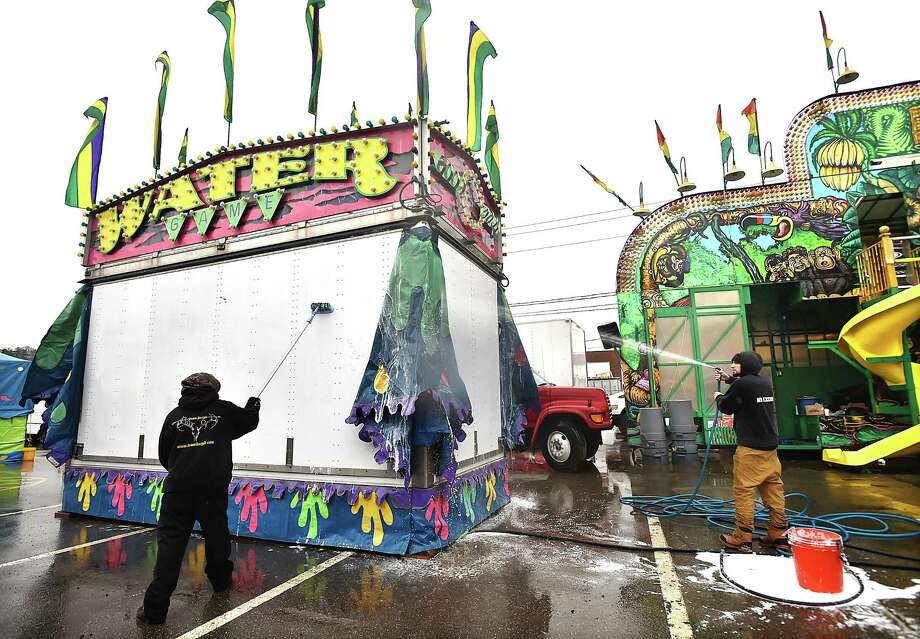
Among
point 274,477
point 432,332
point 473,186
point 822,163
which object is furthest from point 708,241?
point 274,477

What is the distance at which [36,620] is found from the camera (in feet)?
11.3

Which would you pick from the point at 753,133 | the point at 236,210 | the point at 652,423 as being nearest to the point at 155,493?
the point at 236,210

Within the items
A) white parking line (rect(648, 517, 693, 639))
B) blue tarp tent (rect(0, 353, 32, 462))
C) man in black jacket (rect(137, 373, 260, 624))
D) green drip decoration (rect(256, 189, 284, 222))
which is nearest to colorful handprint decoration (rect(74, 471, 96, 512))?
man in black jacket (rect(137, 373, 260, 624))

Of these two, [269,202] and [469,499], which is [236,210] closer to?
[269,202]

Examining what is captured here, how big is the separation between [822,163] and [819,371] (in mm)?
5756

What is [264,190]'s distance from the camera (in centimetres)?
562

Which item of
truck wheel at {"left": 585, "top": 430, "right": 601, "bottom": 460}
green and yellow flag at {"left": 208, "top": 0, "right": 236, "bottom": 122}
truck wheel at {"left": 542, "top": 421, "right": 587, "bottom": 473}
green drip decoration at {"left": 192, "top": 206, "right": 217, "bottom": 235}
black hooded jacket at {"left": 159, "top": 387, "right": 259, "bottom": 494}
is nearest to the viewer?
black hooded jacket at {"left": 159, "top": 387, "right": 259, "bottom": 494}

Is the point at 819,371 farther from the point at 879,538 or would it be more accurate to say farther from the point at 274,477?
Answer: the point at 274,477

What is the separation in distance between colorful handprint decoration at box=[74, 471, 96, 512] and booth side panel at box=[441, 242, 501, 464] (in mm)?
5022

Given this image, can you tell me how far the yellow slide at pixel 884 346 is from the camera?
786 cm

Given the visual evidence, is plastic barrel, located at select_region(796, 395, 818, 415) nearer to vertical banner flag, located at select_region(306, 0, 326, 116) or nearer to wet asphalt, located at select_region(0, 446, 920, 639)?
wet asphalt, located at select_region(0, 446, 920, 639)

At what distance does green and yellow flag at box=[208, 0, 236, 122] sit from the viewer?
658 cm

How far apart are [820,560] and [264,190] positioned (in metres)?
6.40

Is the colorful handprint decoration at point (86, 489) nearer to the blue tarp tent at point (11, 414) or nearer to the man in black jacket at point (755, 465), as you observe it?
the man in black jacket at point (755, 465)
